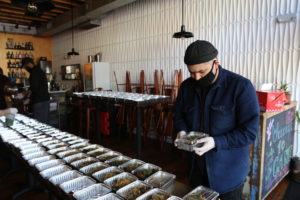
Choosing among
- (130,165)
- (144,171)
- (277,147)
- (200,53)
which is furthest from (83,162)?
(277,147)

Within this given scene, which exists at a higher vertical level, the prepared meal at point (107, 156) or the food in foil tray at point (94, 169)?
the prepared meal at point (107, 156)

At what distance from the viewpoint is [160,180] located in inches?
55.9

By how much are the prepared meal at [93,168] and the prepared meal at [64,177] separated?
0.21 feet

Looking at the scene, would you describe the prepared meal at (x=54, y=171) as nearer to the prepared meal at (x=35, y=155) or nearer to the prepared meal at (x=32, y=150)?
the prepared meal at (x=35, y=155)

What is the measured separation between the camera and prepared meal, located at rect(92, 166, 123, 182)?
142cm

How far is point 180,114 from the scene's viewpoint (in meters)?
1.76

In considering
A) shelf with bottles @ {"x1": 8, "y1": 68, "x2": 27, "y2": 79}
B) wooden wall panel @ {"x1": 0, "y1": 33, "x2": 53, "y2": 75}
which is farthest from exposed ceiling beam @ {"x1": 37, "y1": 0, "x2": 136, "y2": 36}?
shelf with bottles @ {"x1": 8, "y1": 68, "x2": 27, "y2": 79}

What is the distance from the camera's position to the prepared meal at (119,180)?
133 cm

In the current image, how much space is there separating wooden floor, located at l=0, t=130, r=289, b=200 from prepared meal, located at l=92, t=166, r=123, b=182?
6.24ft

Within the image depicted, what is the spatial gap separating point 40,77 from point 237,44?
3.82 metres

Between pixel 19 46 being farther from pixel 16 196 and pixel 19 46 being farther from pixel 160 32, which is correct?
pixel 16 196

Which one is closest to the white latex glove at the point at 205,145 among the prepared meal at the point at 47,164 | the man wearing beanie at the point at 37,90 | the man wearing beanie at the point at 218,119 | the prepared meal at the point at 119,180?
the man wearing beanie at the point at 218,119

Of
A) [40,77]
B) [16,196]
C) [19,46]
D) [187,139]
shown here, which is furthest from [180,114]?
[19,46]

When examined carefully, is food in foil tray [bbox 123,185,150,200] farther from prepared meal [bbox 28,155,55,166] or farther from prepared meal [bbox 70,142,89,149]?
prepared meal [bbox 70,142,89,149]
